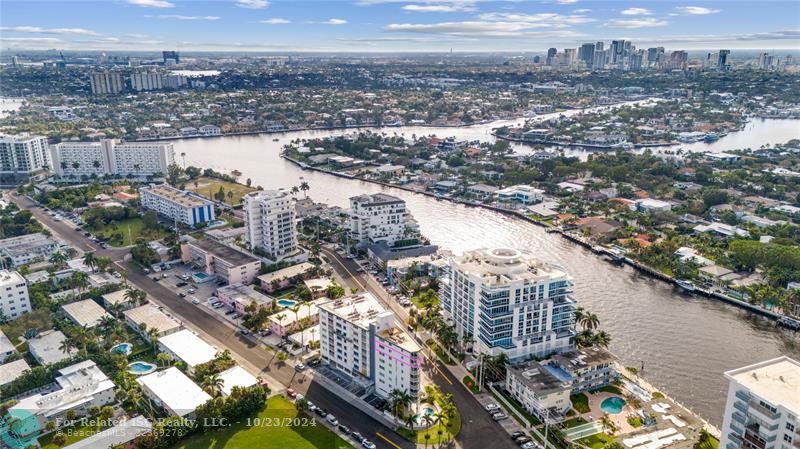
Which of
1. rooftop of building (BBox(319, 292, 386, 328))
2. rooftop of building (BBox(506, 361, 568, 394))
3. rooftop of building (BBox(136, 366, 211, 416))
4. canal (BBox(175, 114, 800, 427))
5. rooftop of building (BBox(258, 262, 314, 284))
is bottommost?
canal (BBox(175, 114, 800, 427))

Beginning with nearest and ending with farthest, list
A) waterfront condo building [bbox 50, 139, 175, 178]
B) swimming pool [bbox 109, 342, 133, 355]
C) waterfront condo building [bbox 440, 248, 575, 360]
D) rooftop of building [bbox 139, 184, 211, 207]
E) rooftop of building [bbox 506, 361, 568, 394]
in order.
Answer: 1. rooftop of building [bbox 506, 361, 568, 394]
2. waterfront condo building [bbox 440, 248, 575, 360]
3. swimming pool [bbox 109, 342, 133, 355]
4. rooftop of building [bbox 139, 184, 211, 207]
5. waterfront condo building [bbox 50, 139, 175, 178]

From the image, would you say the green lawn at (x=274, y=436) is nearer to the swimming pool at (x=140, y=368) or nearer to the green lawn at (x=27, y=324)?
the swimming pool at (x=140, y=368)

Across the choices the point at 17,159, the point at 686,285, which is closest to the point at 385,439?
the point at 686,285

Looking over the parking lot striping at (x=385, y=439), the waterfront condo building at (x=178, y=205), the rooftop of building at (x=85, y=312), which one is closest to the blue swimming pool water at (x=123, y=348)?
the rooftop of building at (x=85, y=312)

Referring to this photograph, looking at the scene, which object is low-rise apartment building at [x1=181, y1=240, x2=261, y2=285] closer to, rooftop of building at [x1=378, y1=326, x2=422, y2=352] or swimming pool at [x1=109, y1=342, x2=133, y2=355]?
swimming pool at [x1=109, y1=342, x2=133, y2=355]

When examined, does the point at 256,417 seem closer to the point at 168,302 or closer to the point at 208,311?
the point at 208,311

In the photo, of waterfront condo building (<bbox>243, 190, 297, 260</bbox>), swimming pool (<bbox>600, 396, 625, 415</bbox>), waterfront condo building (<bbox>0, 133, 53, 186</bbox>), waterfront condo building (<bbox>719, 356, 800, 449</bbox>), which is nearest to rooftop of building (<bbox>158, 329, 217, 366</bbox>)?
waterfront condo building (<bbox>243, 190, 297, 260</bbox>)

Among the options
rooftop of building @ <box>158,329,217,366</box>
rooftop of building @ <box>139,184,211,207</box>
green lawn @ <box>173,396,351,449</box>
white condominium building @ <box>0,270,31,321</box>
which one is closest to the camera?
green lawn @ <box>173,396,351,449</box>
